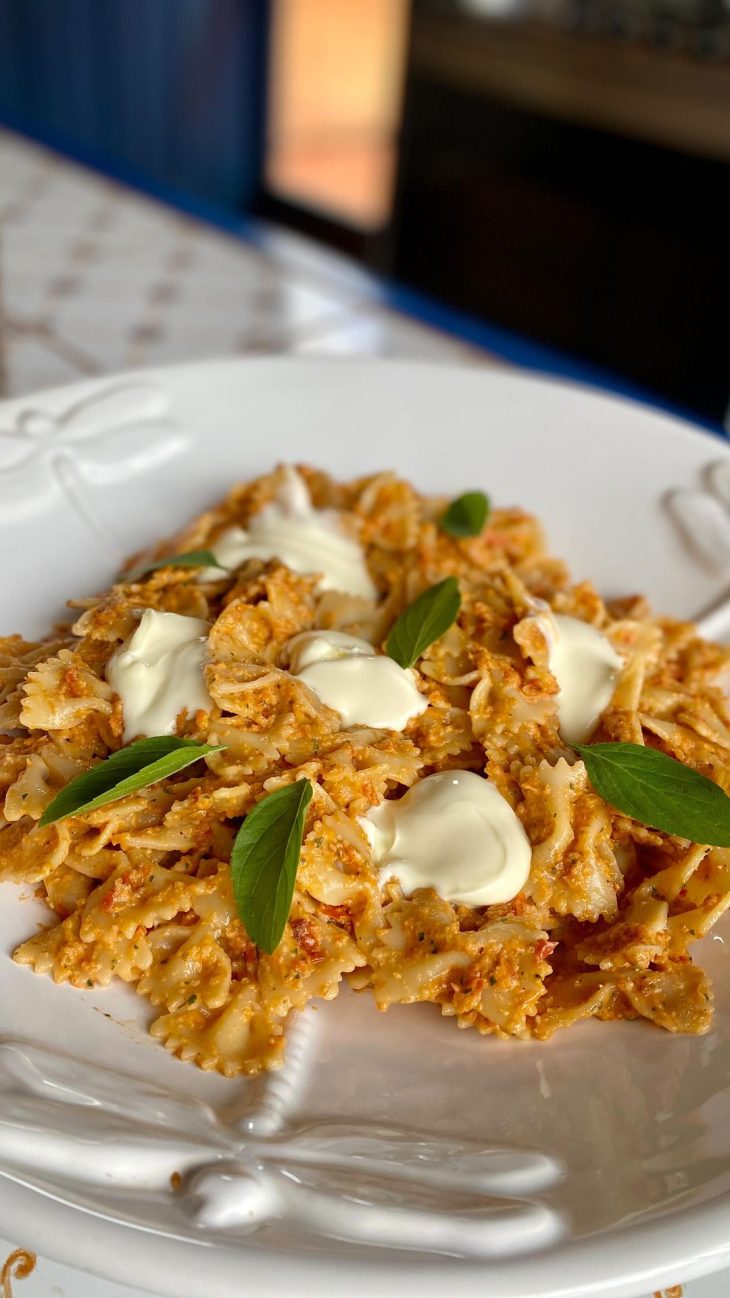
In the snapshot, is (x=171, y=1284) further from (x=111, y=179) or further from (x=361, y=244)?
(x=361, y=244)

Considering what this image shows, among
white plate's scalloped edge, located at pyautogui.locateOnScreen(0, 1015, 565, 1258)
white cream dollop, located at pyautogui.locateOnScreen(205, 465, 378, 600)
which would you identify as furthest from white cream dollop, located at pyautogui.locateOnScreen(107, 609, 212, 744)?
white plate's scalloped edge, located at pyautogui.locateOnScreen(0, 1015, 565, 1258)

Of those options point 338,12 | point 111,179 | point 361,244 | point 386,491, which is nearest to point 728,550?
point 386,491

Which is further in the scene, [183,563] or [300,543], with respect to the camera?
[300,543]

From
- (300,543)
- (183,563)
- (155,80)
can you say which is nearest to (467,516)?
(300,543)

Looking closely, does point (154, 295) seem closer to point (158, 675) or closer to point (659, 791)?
point (158, 675)

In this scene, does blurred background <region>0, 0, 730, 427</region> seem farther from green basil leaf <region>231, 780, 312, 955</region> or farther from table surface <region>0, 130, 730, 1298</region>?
green basil leaf <region>231, 780, 312, 955</region>

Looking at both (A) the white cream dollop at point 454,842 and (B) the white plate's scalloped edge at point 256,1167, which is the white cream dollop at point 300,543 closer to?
(A) the white cream dollop at point 454,842
